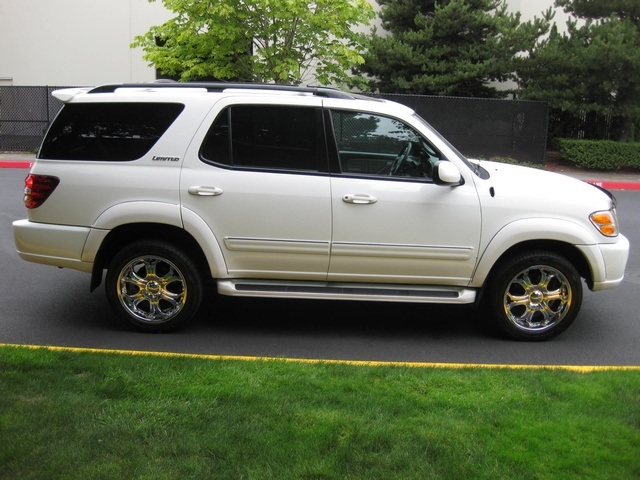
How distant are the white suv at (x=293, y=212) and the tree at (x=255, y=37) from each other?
1056 cm

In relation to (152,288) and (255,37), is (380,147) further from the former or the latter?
(255,37)

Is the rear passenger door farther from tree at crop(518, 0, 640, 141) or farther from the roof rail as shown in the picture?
tree at crop(518, 0, 640, 141)

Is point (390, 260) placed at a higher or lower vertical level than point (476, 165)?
lower

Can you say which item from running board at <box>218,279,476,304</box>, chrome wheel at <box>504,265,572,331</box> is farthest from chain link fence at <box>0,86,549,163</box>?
running board at <box>218,279,476,304</box>

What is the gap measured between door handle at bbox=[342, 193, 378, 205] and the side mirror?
53 centimetres

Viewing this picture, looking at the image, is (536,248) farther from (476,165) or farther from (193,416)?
(193,416)

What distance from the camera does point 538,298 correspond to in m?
6.51

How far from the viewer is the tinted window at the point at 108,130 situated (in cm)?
644

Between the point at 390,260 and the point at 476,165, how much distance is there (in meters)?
→ 1.37

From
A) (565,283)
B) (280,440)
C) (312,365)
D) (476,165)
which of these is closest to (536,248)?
(565,283)

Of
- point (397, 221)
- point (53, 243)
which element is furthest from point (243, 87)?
point (53, 243)

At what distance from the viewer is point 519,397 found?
16.2 ft

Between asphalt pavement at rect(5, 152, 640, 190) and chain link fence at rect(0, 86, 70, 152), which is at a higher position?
chain link fence at rect(0, 86, 70, 152)

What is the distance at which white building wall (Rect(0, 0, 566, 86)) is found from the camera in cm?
2708
